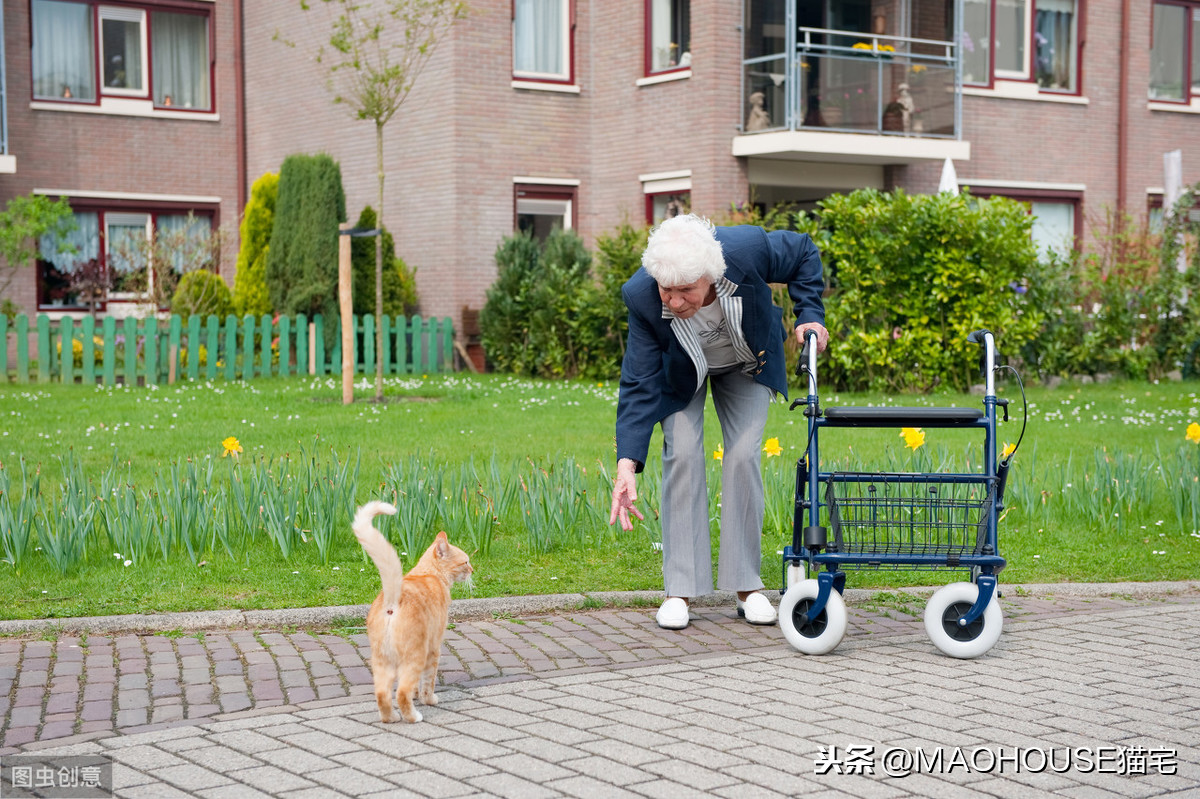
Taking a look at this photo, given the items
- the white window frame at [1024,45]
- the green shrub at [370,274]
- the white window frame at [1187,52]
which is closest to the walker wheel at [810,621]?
the green shrub at [370,274]

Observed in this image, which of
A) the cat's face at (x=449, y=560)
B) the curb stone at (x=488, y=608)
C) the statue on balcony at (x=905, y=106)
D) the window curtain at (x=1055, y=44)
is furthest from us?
the window curtain at (x=1055, y=44)

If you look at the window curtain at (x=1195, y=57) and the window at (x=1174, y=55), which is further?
the window curtain at (x=1195, y=57)

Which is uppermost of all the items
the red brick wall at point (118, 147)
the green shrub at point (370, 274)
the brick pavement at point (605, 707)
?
the red brick wall at point (118, 147)

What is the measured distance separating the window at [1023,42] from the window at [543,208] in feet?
21.5

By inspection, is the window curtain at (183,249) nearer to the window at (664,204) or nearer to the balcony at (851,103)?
the window at (664,204)

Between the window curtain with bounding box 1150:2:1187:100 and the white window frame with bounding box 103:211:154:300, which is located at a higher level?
the window curtain with bounding box 1150:2:1187:100

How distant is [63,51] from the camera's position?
2156cm

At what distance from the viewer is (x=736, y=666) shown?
4.83 m

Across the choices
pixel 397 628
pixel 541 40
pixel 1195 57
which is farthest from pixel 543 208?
pixel 397 628

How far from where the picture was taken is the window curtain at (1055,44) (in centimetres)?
2177

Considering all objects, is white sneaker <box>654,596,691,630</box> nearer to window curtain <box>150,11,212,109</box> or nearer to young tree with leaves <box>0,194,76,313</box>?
young tree with leaves <box>0,194,76,313</box>

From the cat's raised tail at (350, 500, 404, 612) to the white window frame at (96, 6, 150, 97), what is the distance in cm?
2014

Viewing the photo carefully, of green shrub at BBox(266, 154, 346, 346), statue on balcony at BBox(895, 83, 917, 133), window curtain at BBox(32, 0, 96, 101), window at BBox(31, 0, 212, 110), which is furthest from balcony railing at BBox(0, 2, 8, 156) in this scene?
statue on balcony at BBox(895, 83, 917, 133)

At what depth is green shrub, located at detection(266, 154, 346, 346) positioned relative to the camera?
59.0 ft
